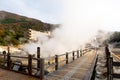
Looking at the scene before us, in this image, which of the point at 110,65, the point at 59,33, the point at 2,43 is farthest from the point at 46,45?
the point at 110,65

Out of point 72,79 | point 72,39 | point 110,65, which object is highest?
point 72,39

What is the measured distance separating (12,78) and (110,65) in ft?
14.5

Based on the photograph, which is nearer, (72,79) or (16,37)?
(72,79)

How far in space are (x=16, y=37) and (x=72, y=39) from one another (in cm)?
1961

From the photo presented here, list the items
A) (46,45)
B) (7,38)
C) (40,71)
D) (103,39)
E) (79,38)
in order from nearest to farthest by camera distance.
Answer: (40,71)
(46,45)
(79,38)
(7,38)
(103,39)

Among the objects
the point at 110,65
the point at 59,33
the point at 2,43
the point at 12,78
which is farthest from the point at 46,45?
the point at 110,65

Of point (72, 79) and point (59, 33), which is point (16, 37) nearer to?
point (59, 33)

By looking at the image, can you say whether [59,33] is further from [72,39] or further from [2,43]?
[2,43]

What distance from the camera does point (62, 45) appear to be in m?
42.6

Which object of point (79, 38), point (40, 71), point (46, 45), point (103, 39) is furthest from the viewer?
point (103, 39)

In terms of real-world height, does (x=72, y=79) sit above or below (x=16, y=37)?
below

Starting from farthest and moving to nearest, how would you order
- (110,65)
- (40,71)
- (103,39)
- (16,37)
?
(103,39) → (16,37) → (40,71) → (110,65)

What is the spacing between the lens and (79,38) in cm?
4566

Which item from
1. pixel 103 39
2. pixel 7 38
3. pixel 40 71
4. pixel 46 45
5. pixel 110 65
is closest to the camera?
pixel 110 65
